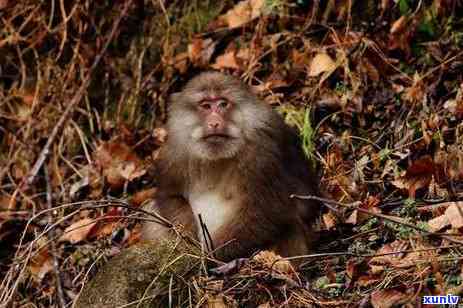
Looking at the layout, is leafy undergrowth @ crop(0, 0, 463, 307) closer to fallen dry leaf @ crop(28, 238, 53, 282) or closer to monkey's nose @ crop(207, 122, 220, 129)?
fallen dry leaf @ crop(28, 238, 53, 282)

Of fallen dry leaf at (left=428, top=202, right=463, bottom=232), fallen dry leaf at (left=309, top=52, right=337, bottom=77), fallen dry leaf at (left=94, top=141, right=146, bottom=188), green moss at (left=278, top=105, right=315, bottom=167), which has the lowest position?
fallen dry leaf at (left=94, top=141, right=146, bottom=188)

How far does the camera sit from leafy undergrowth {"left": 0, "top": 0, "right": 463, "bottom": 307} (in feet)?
15.0

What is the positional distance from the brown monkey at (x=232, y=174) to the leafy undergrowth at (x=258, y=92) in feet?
0.81

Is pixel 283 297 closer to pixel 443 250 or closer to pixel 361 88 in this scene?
pixel 443 250

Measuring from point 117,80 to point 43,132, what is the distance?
0.73 m

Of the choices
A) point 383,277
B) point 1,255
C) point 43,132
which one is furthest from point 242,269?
point 43,132

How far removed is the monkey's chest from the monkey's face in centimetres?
24

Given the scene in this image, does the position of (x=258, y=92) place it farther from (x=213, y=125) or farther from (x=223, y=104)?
(x=213, y=125)

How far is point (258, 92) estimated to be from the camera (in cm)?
587

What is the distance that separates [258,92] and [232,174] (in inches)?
46.2

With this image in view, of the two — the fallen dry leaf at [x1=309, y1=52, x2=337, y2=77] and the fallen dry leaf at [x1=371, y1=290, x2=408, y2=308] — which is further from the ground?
the fallen dry leaf at [x1=309, y1=52, x2=337, y2=77]

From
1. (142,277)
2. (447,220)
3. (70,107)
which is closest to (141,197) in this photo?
(70,107)

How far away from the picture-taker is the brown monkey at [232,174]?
4633 mm

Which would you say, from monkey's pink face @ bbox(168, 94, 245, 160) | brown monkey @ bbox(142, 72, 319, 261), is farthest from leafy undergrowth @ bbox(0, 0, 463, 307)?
monkey's pink face @ bbox(168, 94, 245, 160)
